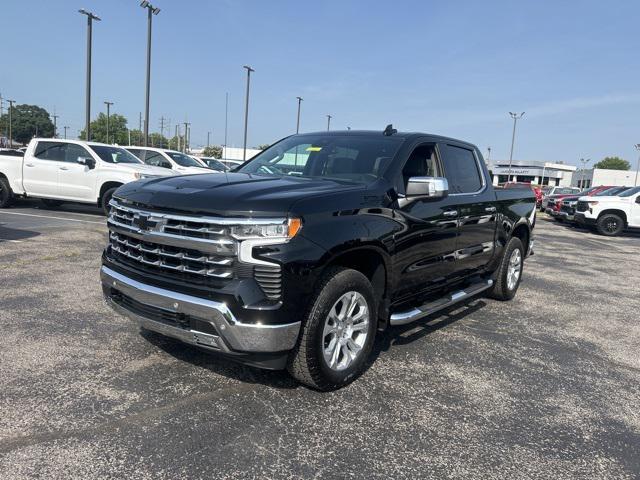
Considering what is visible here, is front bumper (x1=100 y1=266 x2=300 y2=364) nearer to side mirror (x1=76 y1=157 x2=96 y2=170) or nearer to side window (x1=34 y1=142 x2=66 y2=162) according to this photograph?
side mirror (x1=76 y1=157 x2=96 y2=170)

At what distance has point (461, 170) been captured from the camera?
209 inches

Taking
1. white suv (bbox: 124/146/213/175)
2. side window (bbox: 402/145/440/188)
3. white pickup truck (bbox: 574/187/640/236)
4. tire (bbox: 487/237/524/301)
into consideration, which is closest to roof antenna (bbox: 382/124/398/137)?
side window (bbox: 402/145/440/188)

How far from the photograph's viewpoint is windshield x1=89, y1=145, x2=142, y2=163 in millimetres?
12545

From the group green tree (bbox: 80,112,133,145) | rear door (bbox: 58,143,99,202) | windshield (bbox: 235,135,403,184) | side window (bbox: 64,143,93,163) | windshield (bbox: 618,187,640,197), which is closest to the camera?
windshield (bbox: 235,135,403,184)

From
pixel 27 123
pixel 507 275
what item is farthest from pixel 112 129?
pixel 507 275

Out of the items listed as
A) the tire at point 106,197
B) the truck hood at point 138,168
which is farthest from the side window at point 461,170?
the tire at point 106,197

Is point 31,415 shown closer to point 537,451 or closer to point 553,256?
point 537,451

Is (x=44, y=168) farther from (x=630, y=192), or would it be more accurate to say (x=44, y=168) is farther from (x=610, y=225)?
(x=630, y=192)

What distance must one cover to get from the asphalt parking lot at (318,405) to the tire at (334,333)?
0.60 feet

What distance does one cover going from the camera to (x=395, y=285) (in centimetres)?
401

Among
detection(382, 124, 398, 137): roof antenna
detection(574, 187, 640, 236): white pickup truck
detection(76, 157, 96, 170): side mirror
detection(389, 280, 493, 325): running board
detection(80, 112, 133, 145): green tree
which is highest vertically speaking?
detection(80, 112, 133, 145): green tree

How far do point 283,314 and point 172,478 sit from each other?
3.41 ft

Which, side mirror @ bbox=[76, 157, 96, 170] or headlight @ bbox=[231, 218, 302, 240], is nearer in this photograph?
headlight @ bbox=[231, 218, 302, 240]

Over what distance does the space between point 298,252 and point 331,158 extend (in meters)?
1.66
